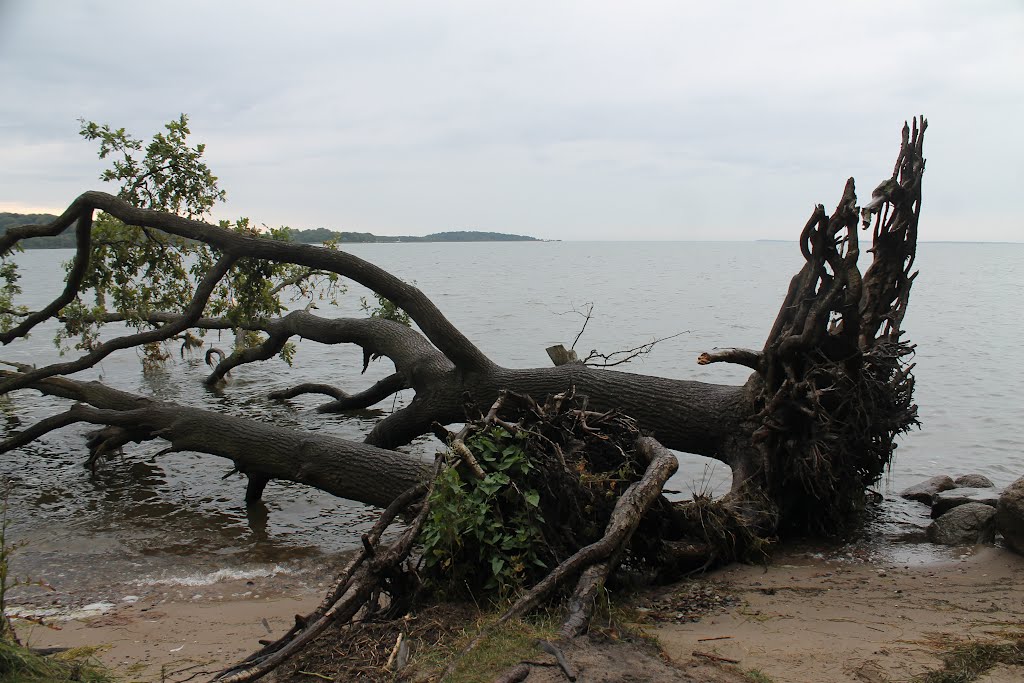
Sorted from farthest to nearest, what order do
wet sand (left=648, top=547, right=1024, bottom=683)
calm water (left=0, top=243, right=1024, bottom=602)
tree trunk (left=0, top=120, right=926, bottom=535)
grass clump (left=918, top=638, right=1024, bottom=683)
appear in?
calm water (left=0, top=243, right=1024, bottom=602) < tree trunk (left=0, top=120, right=926, bottom=535) < wet sand (left=648, top=547, right=1024, bottom=683) < grass clump (left=918, top=638, right=1024, bottom=683)

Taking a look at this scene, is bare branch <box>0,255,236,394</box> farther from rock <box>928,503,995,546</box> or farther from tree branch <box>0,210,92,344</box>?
rock <box>928,503,995,546</box>

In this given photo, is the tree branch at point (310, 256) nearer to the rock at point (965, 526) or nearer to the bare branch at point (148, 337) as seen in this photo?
the bare branch at point (148, 337)

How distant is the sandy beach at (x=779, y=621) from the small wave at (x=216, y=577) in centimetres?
20

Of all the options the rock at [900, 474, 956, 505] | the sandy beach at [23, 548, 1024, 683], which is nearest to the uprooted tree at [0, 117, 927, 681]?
the sandy beach at [23, 548, 1024, 683]

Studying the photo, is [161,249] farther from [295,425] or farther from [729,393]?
[729,393]

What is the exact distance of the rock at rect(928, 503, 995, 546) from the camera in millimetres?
7500

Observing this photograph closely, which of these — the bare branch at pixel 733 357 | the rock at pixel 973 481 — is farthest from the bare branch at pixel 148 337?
the rock at pixel 973 481

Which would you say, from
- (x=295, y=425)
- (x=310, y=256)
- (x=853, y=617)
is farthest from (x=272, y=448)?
(x=853, y=617)

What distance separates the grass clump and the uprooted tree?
1925mm

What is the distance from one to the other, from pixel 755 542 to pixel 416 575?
302 centimetres

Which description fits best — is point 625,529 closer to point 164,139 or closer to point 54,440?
point 164,139

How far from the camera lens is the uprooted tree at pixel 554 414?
567 cm

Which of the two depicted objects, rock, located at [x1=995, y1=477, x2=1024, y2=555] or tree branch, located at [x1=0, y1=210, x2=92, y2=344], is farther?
tree branch, located at [x1=0, y1=210, x2=92, y2=344]

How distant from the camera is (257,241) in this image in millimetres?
9688
